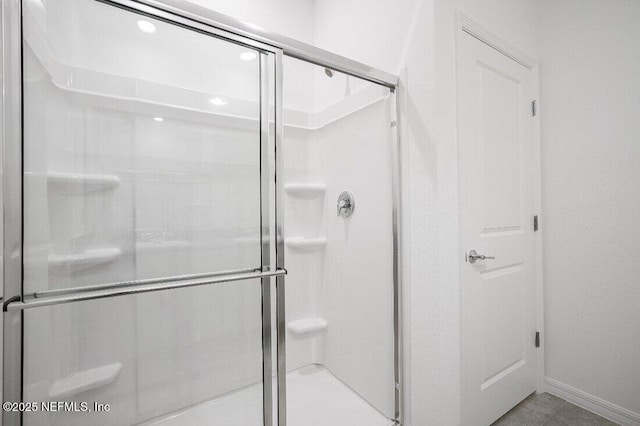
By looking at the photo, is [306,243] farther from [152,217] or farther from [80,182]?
[80,182]

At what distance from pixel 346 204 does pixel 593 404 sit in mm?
1820

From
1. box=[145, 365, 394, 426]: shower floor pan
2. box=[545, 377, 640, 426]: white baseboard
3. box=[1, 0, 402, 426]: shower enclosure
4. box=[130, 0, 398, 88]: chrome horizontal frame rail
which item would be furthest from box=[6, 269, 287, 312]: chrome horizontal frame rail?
box=[545, 377, 640, 426]: white baseboard

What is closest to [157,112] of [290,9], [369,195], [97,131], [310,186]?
[97,131]

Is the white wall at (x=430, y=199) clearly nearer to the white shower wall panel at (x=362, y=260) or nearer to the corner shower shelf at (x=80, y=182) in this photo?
the white shower wall panel at (x=362, y=260)

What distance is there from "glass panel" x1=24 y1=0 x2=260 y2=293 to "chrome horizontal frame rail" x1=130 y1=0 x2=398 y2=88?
6cm

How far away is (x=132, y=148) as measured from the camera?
0.95 m

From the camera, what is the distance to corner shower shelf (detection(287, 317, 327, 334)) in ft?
5.81

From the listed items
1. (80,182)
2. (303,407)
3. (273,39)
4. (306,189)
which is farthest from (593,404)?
(80,182)

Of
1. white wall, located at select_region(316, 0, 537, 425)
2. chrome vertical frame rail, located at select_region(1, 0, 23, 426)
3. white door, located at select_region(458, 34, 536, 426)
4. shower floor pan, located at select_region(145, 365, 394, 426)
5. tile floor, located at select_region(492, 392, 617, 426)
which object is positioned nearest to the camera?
chrome vertical frame rail, located at select_region(1, 0, 23, 426)

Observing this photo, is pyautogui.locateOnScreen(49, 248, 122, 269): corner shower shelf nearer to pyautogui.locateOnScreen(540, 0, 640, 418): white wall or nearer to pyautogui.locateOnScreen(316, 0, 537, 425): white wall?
pyautogui.locateOnScreen(316, 0, 537, 425): white wall

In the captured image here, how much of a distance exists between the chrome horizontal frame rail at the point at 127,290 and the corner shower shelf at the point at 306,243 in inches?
23.7

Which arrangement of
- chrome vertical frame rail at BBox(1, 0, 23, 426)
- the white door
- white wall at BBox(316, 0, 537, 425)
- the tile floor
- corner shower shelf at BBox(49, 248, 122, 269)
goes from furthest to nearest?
the tile floor < the white door < white wall at BBox(316, 0, 537, 425) < corner shower shelf at BBox(49, 248, 122, 269) < chrome vertical frame rail at BBox(1, 0, 23, 426)

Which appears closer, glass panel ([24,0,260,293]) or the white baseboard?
glass panel ([24,0,260,293])

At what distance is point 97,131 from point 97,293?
20.4 inches
